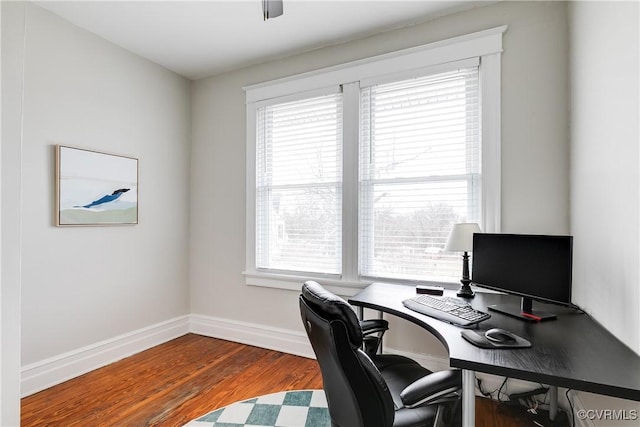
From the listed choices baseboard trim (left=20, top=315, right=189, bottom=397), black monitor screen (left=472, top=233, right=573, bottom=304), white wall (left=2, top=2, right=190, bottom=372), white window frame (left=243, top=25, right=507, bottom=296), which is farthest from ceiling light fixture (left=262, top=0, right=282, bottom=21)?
baseboard trim (left=20, top=315, right=189, bottom=397)

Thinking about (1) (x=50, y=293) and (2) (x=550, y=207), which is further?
(1) (x=50, y=293)

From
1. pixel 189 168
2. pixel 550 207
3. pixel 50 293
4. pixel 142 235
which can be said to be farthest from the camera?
pixel 189 168

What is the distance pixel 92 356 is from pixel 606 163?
371 centimetres

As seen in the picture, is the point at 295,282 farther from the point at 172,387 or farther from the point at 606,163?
the point at 606,163

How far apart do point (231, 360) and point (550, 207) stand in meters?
2.75

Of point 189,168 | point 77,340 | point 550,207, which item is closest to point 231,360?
Result: point 77,340

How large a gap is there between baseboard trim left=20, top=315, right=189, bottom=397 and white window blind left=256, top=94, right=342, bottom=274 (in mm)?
1207

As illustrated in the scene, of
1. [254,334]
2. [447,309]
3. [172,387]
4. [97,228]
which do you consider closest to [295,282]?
[254,334]

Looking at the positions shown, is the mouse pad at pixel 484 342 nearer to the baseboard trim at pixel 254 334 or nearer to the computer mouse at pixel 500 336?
the computer mouse at pixel 500 336

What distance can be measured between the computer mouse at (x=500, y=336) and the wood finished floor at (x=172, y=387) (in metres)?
0.99

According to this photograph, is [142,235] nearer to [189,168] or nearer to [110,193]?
[110,193]

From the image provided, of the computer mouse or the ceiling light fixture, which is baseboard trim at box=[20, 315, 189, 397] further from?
the computer mouse

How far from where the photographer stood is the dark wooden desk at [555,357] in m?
1.07

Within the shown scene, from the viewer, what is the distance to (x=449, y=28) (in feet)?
8.19
